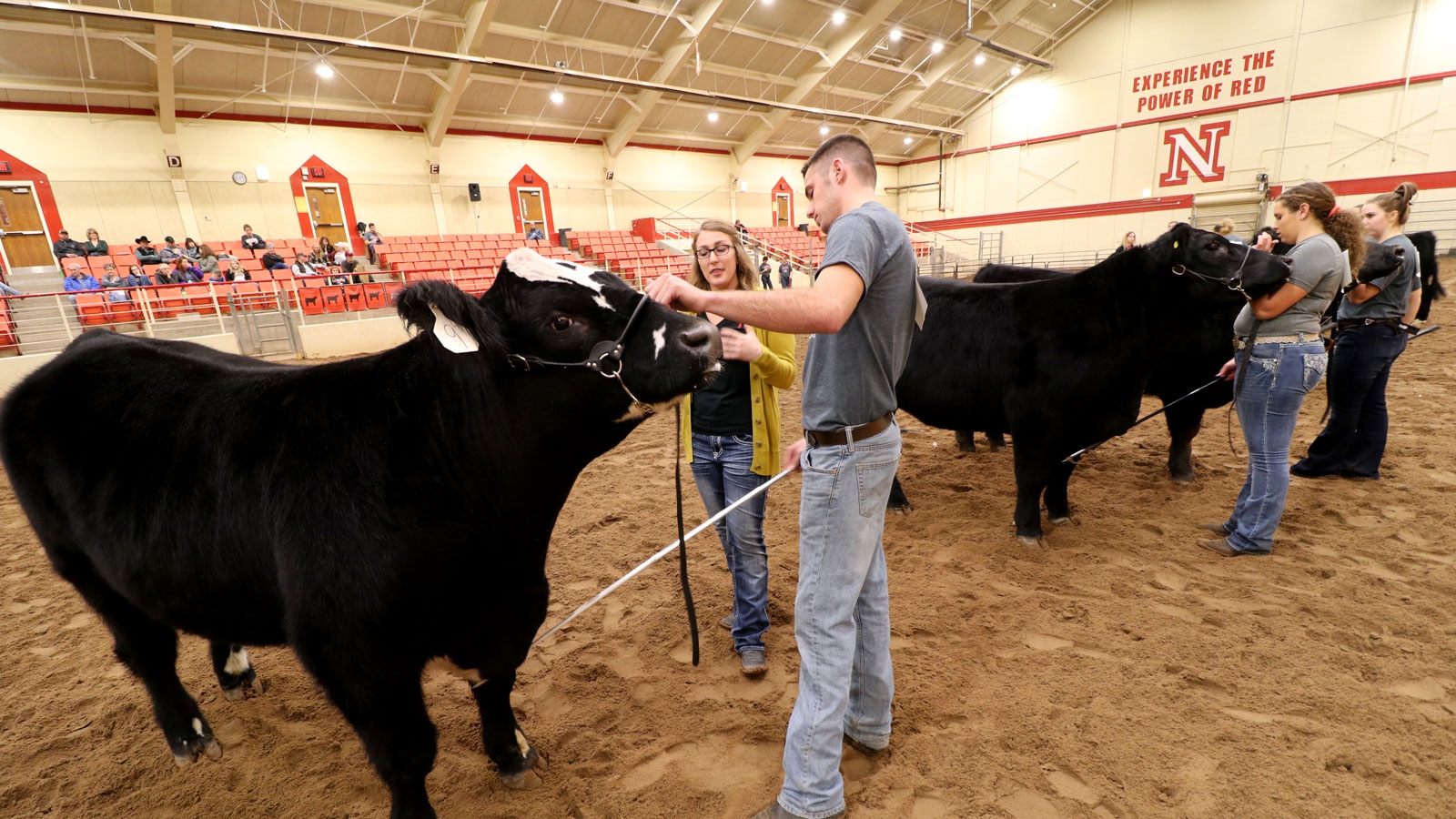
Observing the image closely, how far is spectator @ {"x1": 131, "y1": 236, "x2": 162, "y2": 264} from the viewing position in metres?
13.8

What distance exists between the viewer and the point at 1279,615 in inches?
119

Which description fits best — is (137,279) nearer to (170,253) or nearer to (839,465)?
(170,253)

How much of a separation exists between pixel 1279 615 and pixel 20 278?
22657 millimetres

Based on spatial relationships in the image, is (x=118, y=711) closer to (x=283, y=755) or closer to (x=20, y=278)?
(x=283, y=755)

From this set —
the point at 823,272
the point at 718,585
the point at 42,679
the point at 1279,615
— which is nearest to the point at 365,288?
the point at 42,679

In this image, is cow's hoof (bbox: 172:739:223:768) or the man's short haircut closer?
the man's short haircut

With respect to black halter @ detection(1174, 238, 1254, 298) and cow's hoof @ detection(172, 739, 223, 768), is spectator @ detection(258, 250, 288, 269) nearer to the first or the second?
cow's hoof @ detection(172, 739, 223, 768)

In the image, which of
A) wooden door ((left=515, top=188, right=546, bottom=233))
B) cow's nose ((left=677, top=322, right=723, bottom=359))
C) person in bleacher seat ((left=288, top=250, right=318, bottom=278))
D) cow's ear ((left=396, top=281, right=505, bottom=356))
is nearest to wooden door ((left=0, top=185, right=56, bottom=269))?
person in bleacher seat ((left=288, top=250, right=318, bottom=278))

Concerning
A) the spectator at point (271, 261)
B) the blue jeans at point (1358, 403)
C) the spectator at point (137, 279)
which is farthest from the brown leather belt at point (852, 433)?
the spectator at point (271, 261)

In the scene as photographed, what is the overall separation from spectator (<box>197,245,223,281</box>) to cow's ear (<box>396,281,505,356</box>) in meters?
16.2

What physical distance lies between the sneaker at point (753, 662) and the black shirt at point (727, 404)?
1080mm

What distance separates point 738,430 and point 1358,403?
4.87 m

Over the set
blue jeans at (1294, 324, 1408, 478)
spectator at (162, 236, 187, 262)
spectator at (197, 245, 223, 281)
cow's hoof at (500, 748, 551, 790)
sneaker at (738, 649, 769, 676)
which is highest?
spectator at (162, 236, 187, 262)

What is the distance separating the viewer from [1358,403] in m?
4.41
